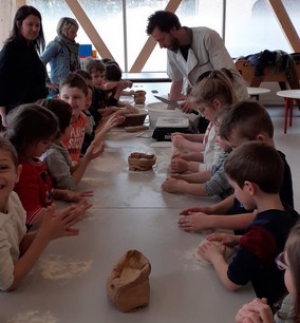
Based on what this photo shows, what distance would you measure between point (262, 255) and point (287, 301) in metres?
0.13

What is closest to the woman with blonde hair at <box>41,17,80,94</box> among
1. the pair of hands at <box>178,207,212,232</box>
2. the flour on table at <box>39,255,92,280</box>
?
the pair of hands at <box>178,207,212,232</box>

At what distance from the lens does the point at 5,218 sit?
1.16m

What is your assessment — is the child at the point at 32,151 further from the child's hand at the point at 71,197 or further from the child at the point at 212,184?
the child at the point at 212,184

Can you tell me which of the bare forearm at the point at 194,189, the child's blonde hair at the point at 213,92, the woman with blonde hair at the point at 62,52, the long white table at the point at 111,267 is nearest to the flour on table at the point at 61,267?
the long white table at the point at 111,267

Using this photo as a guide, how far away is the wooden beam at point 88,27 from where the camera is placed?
7.43 metres

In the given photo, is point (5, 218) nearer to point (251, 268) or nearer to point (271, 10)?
point (251, 268)

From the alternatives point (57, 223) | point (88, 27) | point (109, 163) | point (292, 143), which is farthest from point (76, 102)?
point (88, 27)

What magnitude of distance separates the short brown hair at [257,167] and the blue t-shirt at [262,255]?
0.33 ft

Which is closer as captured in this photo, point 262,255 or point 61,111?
point 262,255

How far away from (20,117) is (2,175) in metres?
0.44

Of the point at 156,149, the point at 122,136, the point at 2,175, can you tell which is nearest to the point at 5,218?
the point at 2,175

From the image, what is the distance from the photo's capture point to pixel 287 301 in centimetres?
101

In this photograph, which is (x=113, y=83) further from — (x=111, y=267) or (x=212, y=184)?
(x=111, y=267)

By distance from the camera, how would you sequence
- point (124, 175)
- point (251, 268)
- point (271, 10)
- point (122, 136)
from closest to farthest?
1. point (251, 268)
2. point (124, 175)
3. point (122, 136)
4. point (271, 10)
